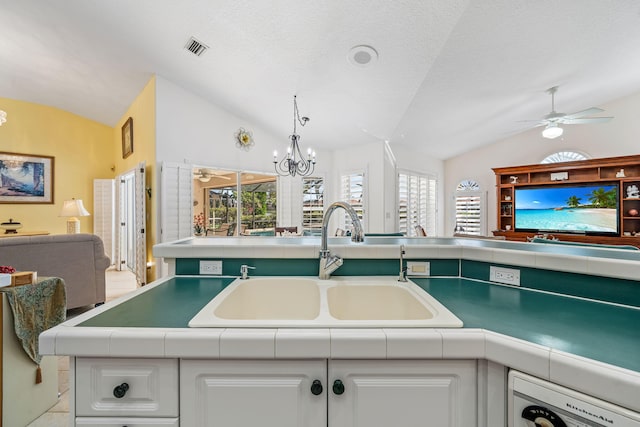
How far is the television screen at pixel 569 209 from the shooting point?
15.2 ft

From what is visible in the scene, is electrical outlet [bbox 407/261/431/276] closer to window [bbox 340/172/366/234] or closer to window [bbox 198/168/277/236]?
window [bbox 340/172/366/234]

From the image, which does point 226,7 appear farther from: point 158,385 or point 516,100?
point 516,100

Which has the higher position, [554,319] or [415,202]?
[415,202]

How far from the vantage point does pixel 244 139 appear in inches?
200

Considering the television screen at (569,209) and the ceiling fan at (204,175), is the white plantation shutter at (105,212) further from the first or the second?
the television screen at (569,209)

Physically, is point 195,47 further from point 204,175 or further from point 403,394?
point 403,394

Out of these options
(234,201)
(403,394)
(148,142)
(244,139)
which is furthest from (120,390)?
(244,139)

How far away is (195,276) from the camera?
1.40 m

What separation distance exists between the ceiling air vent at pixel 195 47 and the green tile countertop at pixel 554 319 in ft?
11.1

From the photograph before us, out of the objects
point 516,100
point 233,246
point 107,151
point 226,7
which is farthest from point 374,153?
point 107,151

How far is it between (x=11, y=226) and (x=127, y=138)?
2.41m

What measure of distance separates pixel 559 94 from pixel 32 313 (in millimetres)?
6165

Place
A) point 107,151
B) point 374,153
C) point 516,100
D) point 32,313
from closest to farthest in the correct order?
1. point 32,313
2. point 516,100
3. point 374,153
4. point 107,151

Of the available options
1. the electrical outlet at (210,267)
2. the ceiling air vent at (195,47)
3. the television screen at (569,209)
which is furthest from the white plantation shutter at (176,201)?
the television screen at (569,209)
